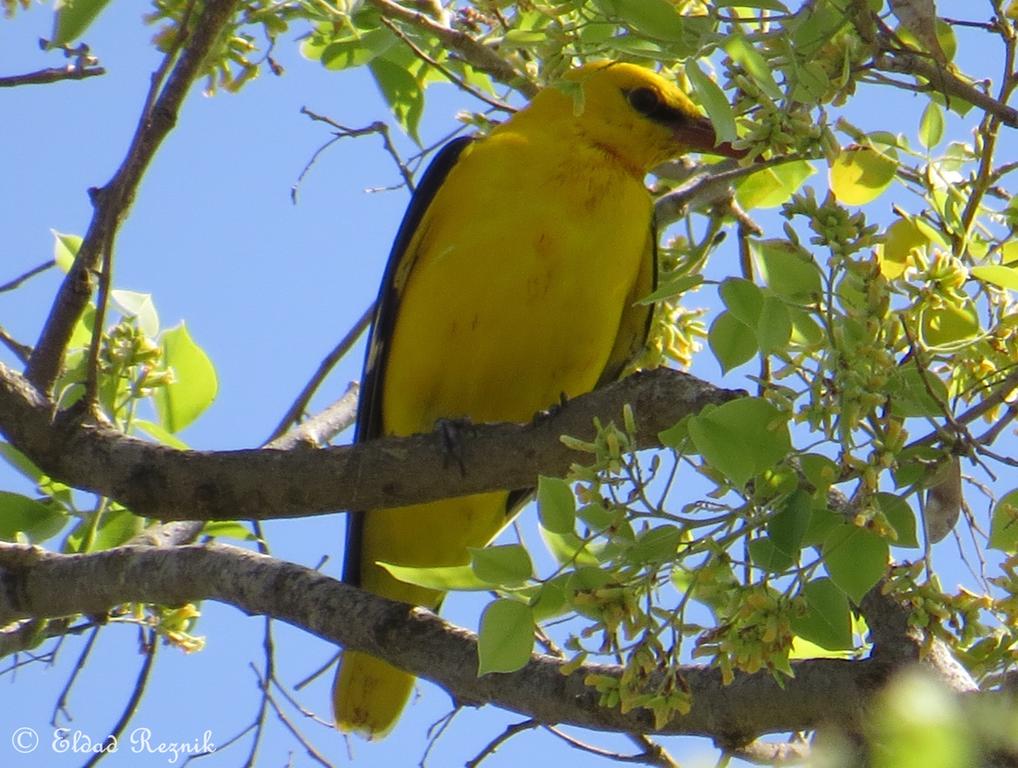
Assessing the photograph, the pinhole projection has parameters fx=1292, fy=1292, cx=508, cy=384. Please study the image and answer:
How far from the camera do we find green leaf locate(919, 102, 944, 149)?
225 centimetres

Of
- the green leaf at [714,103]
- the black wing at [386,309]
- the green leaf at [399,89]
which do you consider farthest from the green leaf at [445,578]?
the black wing at [386,309]

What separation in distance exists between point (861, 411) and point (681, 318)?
145 centimetres

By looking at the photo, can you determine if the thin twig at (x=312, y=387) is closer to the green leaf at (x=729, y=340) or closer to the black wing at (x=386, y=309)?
the black wing at (x=386, y=309)

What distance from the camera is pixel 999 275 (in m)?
1.80

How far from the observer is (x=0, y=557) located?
106 inches

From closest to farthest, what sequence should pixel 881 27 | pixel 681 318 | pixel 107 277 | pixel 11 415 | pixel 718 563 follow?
pixel 718 563, pixel 881 27, pixel 107 277, pixel 11 415, pixel 681 318

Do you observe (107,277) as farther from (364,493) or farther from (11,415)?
(364,493)

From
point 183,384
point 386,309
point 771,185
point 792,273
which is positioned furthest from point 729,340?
point 386,309

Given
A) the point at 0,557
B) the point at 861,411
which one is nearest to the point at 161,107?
the point at 0,557

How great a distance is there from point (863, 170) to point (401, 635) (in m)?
1.22

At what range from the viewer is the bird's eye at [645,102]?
13.1ft

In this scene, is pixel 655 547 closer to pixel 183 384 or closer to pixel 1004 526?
pixel 1004 526

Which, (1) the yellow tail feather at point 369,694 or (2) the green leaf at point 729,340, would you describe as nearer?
(2) the green leaf at point 729,340

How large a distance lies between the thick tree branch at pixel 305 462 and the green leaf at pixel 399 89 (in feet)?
3.61
